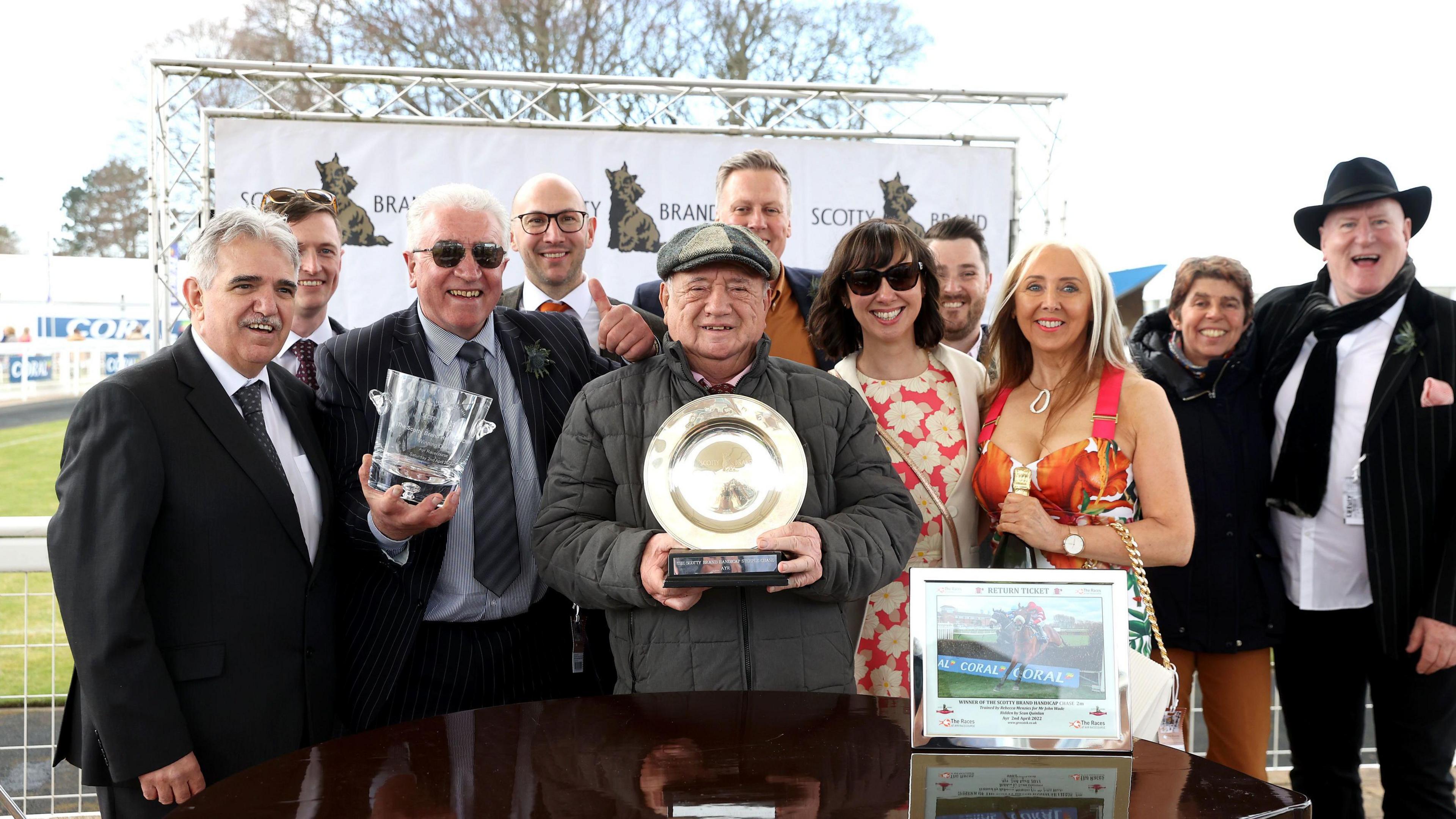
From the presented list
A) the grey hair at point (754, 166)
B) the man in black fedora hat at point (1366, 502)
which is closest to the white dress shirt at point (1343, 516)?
the man in black fedora hat at point (1366, 502)

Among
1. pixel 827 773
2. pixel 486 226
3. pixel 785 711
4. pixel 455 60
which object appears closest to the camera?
pixel 827 773

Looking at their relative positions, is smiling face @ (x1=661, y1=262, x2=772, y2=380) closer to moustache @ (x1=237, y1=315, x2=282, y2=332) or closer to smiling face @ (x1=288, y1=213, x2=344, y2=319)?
moustache @ (x1=237, y1=315, x2=282, y2=332)

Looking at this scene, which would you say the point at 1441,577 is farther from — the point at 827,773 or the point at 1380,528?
the point at 827,773

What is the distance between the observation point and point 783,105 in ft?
35.8

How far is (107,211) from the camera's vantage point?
12727 mm

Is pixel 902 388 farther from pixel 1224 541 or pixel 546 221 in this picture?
pixel 546 221

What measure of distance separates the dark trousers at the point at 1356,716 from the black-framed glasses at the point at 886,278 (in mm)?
1898

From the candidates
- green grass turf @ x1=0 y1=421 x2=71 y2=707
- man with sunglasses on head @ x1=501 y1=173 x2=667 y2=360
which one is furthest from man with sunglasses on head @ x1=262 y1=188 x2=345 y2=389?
green grass turf @ x1=0 y1=421 x2=71 y2=707

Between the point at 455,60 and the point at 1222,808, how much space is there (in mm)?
13228

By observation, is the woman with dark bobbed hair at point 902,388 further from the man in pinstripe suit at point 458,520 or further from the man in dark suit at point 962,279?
the man in dark suit at point 962,279

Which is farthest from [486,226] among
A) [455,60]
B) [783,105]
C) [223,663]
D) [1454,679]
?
[455,60]

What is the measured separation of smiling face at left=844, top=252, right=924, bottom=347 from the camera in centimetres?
289

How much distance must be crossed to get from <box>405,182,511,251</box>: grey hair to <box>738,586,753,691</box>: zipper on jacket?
50.3 inches

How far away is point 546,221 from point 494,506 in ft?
5.52
